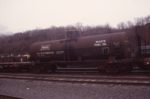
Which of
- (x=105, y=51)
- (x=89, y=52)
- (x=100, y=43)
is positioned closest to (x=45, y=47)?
(x=89, y=52)

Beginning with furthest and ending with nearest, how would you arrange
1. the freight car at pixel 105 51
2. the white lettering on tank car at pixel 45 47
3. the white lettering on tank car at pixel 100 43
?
the white lettering on tank car at pixel 45 47, the white lettering on tank car at pixel 100 43, the freight car at pixel 105 51

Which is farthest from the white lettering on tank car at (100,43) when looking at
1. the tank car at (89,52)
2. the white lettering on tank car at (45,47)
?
the white lettering on tank car at (45,47)

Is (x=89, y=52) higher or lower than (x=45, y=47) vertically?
lower

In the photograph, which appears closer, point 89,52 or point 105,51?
point 105,51

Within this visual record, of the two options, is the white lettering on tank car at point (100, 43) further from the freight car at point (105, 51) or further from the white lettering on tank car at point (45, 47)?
the white lettering on tank car at point (45, 47)

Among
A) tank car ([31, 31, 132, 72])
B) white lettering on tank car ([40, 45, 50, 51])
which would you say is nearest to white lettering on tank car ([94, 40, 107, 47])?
tank car ([31, 31, 132, 72])

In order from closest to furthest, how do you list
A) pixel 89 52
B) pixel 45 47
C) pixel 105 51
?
pixel 105 51 → pixel 89 52 → pixel 45 47

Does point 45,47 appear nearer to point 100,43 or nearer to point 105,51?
point 100,43

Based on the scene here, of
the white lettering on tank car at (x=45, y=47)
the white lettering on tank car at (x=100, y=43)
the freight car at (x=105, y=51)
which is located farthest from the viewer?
the white lettering on tank car at (x=45, y=47)

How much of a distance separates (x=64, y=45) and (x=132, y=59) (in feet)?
19.0

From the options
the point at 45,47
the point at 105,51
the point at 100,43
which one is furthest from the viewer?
the point at 45,47

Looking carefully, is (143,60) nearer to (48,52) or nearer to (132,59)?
(132,59)

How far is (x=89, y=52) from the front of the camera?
15594mm

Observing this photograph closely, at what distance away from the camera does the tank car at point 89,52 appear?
14273 millimetres
